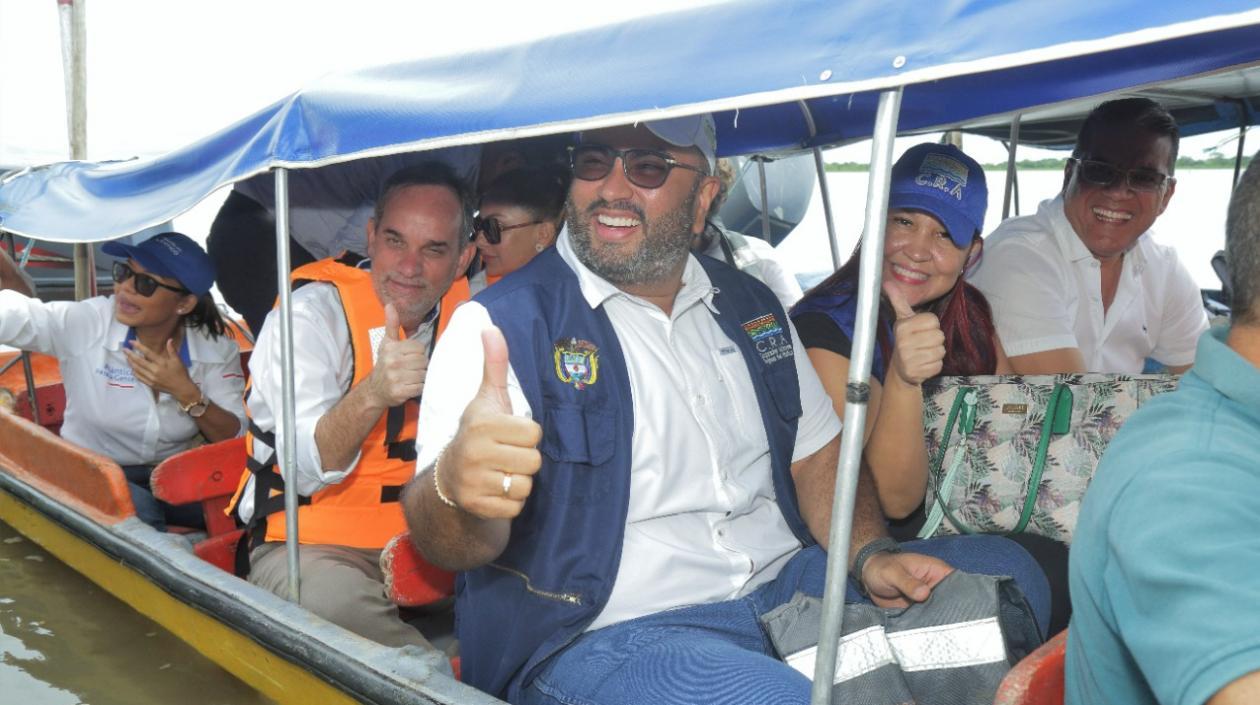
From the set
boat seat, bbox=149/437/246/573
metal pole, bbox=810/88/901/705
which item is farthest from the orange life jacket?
metal pole, bbox=810/88/901/705

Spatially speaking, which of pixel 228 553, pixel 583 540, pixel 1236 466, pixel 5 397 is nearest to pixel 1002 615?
pixel 583 540

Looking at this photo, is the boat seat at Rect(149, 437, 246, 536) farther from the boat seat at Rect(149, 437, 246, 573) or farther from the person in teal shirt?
the person in teal shirt

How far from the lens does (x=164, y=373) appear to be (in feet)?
14.1

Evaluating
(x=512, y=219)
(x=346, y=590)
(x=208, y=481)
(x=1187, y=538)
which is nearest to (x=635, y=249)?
(x=512, y=219)

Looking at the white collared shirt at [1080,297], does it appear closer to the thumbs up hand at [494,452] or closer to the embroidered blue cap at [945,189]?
the embroidered blue cap at [945,189]

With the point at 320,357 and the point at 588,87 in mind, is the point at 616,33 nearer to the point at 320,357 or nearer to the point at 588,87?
the point at 588,87

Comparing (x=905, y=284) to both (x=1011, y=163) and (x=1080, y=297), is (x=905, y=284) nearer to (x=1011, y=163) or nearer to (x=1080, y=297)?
(x=1080, y=297)

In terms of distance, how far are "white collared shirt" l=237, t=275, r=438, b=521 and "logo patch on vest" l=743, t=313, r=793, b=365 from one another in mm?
1181

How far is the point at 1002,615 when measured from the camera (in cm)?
234

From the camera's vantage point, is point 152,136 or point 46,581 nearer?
point 46,581

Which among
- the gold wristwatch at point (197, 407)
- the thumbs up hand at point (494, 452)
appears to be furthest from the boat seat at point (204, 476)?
the thumbs up hand at point (494, 452)

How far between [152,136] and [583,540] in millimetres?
12843

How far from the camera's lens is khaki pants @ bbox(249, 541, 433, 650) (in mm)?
3170

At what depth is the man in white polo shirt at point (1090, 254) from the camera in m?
3.28
